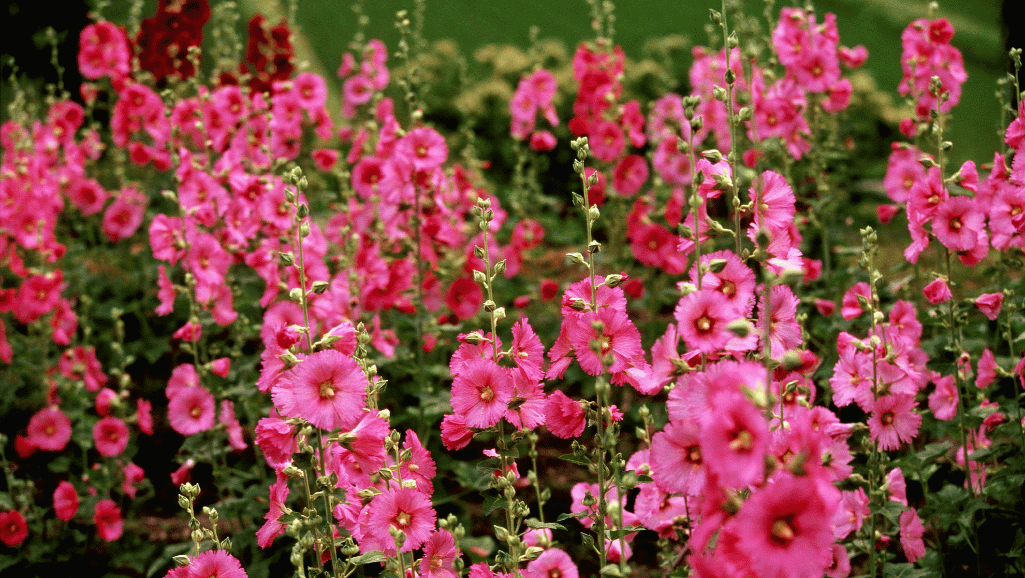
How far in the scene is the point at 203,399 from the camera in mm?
2727

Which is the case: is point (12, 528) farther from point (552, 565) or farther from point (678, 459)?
point (678, 459)

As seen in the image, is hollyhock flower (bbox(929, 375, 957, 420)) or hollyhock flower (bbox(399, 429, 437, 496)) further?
hollyhock flower (bbox(929, 375, 957, 420))

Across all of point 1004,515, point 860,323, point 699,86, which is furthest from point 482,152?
point 1004,515

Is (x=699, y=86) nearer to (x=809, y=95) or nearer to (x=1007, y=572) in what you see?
(x=809, y=95)

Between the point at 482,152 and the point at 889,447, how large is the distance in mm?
5947

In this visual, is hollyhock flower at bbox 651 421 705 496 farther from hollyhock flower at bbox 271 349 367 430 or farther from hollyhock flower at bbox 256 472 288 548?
hollyhock flower at bbox 256 472 288 548

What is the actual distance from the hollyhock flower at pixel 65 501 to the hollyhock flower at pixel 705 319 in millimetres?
2691

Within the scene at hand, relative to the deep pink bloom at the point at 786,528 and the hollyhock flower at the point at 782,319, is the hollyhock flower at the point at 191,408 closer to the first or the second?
the hollyhock flower at the point at 782,319

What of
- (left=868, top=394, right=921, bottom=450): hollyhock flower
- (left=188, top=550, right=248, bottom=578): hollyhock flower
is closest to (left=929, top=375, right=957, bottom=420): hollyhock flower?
(left=868, top=394, right=921, bottom=450): hollyhock flower

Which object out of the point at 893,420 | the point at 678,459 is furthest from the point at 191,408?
the point at 893,420

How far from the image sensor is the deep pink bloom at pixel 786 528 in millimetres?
1084

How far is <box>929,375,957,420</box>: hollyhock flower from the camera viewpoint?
2.46m

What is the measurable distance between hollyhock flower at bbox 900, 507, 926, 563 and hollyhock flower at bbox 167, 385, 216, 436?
6.78 ft

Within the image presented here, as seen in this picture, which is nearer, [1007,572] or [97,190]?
[1007,572]
